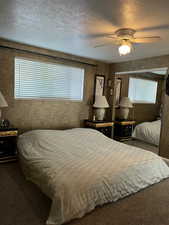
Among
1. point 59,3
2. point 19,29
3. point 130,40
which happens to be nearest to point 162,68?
point 130,40

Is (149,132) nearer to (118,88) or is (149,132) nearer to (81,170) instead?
(118,88)

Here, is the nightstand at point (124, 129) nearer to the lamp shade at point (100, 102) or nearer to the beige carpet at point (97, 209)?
the lamp shade at point (100, 102)

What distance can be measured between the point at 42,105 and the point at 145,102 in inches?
102

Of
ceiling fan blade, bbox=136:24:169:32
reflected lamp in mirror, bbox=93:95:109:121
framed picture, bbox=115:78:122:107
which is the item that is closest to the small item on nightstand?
reflected lamp in mirror, bbox=93:95:109:121

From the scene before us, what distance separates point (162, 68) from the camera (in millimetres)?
3518

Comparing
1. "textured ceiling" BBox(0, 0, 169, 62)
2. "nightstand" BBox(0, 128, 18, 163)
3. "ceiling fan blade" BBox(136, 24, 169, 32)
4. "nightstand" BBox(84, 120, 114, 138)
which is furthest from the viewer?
"nightstand" BBox(84, 120, 114, 138)

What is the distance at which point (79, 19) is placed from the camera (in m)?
1.99

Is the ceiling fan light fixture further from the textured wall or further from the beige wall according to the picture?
the beige wall

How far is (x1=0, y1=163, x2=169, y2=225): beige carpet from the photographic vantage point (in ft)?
5.84

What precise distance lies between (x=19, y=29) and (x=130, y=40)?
1.70m

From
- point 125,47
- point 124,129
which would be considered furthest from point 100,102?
point 125,47

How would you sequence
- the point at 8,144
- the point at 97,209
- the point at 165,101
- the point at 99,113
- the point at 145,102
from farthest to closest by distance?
the point at 99,113, the point at 145,102, the point at 165,101, the point at 8,144, the point at 97,209

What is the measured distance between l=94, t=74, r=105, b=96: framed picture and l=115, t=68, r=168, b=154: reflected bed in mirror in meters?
0.44

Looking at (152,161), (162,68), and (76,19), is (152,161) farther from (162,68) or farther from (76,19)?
(76,19)
